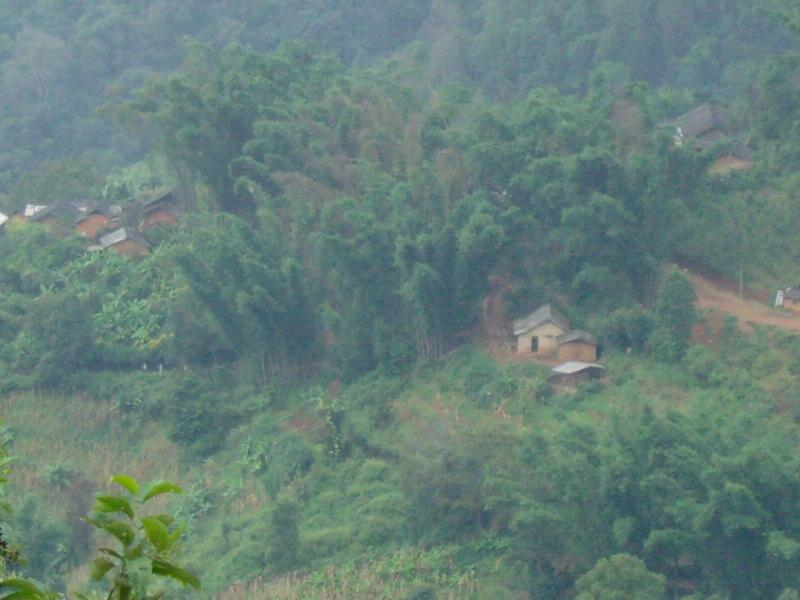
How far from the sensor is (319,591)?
47.0 feet

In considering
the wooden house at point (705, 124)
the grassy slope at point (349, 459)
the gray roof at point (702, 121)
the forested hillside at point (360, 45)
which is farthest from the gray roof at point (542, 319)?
the forested hillside at point (360, 45)

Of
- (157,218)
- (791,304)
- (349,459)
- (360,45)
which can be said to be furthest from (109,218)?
(360,45)

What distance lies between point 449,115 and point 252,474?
6555mm

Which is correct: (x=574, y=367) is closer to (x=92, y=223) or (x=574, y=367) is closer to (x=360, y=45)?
(x=92, y=223)

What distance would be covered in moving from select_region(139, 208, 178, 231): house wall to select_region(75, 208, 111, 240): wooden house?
0.55 metres

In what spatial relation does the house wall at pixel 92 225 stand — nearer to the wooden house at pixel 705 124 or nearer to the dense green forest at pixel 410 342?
the dense green forest at pixel 410 342

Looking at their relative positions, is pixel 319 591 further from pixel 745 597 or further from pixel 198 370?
pixel 198 370

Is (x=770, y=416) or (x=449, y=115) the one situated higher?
(x=449, y=115)

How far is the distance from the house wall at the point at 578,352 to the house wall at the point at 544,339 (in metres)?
0.13

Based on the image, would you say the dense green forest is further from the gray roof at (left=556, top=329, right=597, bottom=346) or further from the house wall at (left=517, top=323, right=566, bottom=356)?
the house wall at (left=517, top=323, right=566, bottom=356)

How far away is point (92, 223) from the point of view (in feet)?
76.3

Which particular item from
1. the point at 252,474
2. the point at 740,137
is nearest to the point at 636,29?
the point at 740,137

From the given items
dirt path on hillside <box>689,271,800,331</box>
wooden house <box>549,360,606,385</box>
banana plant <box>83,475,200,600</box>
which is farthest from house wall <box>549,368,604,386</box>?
banana plant <box>83,475,200,600</box>

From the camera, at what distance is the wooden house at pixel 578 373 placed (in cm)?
1702
